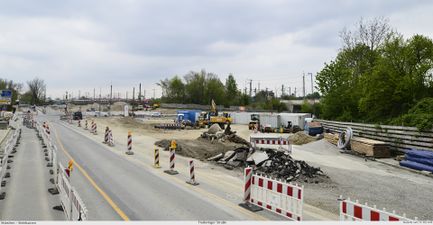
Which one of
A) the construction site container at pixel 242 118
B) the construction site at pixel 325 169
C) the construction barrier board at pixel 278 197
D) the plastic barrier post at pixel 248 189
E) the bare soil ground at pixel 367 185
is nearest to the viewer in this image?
the construction barrier board at pixel 278 197

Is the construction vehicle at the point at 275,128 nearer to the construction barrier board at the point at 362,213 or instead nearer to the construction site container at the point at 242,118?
the construction site container at the point at 242,118

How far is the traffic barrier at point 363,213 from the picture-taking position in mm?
6125

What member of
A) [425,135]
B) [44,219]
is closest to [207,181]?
[44,219]

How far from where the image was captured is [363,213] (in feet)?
21.9

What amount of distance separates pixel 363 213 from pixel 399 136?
1945cm

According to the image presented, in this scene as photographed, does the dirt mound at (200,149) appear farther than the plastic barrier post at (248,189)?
Yes

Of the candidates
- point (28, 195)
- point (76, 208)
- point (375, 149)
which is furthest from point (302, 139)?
point (76, 208)

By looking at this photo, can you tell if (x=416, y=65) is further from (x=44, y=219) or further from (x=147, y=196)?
(x=44, y=219)

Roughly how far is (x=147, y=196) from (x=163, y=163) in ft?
23.5

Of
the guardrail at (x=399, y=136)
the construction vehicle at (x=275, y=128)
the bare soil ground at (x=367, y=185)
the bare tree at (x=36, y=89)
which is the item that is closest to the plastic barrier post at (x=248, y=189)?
the bare soil ground at (x=367, y=185)

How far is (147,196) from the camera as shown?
11.3m

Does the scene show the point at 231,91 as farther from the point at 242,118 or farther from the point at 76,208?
the point at 76,208

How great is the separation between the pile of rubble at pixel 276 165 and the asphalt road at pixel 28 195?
8.81 metres

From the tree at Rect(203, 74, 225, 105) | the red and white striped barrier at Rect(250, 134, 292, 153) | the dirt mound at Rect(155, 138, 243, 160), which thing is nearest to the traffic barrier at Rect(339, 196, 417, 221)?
the red and white striped barrier at Rect(250, 134, 292, 153)
